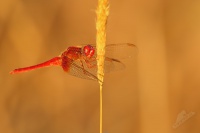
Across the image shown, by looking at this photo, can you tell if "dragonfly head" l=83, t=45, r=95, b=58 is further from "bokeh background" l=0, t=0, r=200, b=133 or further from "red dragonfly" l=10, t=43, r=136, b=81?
"bokeh background" l=0, t=0, r=200, b=133

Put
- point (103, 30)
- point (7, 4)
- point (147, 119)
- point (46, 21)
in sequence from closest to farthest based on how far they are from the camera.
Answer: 1. point (103, 30)
2. point (147, 119)
3. point (7, 4)
4. point (46, 21)

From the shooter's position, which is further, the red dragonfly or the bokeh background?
the bokeh background

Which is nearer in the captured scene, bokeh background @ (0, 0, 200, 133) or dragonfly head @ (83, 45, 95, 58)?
dragonfly head @ (83, 45, 95, 58)

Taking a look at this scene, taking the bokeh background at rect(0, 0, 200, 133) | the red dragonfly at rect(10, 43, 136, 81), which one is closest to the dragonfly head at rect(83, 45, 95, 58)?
the red dragonfly at rect(10, 43, 136, 81)

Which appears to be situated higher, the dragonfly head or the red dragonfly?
the dragonfly head

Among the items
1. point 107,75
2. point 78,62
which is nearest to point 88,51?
point 78,62

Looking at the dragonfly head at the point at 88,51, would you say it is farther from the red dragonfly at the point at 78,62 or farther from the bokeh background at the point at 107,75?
the bokeh background at the point at 107,75

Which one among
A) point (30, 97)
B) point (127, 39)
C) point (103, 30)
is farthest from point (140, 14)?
point (103, 30)

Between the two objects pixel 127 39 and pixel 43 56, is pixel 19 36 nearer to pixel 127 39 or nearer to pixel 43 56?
pixel 43 56

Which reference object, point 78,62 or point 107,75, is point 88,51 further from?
point 107,75
